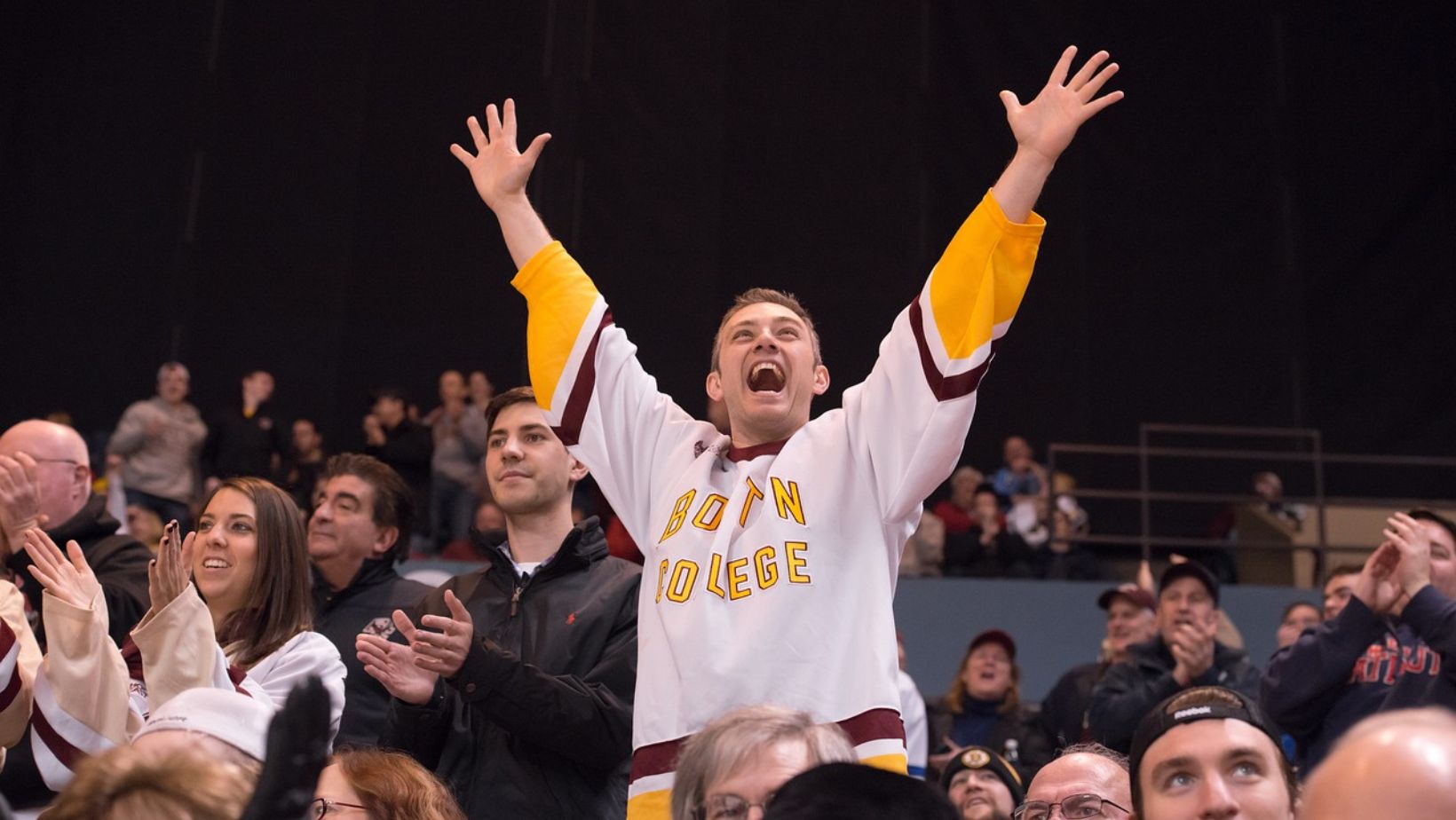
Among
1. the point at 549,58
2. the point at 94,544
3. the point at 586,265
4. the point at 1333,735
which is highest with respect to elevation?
the point at 549,58

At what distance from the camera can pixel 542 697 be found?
3213mm

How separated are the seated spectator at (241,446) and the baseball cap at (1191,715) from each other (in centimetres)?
854

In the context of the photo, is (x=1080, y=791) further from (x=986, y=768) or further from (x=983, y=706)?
(x=983, y=706)

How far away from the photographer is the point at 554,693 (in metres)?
3.23

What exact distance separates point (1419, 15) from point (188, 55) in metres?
10.3

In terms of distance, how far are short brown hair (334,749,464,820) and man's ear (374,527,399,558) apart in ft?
5.61

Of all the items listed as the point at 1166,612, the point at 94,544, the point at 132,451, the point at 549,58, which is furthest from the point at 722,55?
the point at 94,544

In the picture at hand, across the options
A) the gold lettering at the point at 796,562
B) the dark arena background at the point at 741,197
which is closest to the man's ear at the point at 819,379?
the gold lettering at the point at 796,562

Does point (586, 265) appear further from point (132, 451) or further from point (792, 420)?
point (792, 420)

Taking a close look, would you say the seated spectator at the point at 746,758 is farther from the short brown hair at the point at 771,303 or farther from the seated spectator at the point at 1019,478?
the seated spectator at the point at 1019,478

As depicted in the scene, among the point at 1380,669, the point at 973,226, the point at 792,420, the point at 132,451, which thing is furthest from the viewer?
the point at 132,451

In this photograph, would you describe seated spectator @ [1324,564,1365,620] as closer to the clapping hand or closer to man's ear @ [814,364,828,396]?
man's ear @ [814,364,828,396]

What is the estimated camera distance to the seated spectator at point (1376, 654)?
4.03 m

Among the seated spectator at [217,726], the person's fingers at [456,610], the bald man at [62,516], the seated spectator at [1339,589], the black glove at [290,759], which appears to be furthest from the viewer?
the seated spectator at [1339,589]
